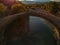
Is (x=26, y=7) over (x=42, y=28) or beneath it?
over

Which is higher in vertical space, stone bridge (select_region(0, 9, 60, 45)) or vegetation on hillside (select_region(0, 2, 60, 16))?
vegetation on hillside (select_region(0, 2, 60, 16))

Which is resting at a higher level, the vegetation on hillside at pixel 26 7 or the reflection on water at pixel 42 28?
the vegetation on hillside at pixel 26 7

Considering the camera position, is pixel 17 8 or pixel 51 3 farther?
pixel 51 3

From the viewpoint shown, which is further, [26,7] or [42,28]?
[26,7]

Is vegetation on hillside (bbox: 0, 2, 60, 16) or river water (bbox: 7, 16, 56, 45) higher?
vegetation on hillside (bbox: 0, 2, 60, 16)

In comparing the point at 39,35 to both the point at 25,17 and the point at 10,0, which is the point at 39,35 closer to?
the point at 25,17

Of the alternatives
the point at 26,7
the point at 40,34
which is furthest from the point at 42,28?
the point at 26,7

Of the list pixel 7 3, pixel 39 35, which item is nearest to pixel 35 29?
pixel 39 35

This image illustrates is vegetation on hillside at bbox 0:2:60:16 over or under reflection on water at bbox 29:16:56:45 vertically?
over

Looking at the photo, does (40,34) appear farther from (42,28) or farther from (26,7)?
(26,7)

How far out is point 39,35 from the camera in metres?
0.50

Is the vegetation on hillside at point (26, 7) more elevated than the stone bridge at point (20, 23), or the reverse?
the vegetation on hillside at point (26, 7)

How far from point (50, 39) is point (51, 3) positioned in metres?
0.24

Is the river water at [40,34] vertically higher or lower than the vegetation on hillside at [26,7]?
lower
